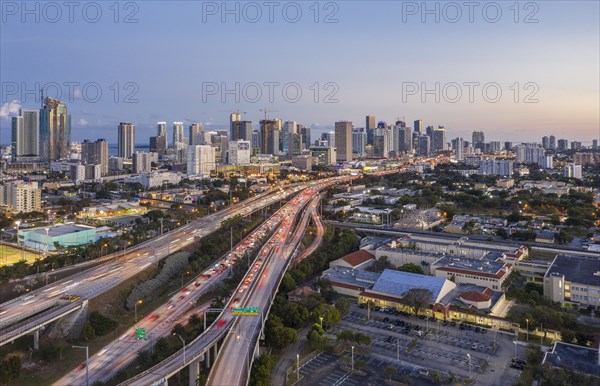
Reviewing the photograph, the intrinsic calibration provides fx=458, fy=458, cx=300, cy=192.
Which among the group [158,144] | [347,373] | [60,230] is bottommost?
[347,373]

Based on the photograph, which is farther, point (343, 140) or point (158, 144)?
point (158, 144)

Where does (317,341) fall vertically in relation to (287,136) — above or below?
below

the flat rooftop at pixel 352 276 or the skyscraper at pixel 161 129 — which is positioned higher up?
the skyscraper at pixel 161 129

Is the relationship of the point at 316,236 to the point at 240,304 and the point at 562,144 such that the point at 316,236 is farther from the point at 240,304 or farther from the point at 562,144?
the point at 562,144

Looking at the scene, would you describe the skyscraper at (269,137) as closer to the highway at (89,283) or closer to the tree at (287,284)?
the highway at (89,283)

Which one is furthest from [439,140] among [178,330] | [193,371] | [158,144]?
[193,371]

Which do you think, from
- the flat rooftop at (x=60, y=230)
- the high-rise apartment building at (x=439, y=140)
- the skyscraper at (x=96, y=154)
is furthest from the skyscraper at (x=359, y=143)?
the flat rooftop at (x=60, y=230)
